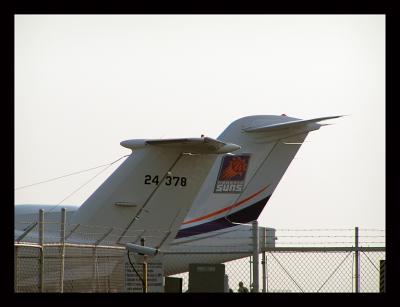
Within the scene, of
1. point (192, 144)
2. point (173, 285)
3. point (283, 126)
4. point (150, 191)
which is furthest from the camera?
point (283, 126)

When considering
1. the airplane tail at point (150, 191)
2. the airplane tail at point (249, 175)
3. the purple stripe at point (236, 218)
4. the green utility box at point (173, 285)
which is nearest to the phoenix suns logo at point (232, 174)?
the airplane tail at point (249, 175)

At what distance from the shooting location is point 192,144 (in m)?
17.7

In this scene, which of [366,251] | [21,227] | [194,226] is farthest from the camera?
[194,226]

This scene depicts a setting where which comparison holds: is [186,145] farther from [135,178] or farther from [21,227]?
[21,227]

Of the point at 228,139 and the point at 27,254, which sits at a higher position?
the point at 228,139

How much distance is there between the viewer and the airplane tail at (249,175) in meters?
23.3

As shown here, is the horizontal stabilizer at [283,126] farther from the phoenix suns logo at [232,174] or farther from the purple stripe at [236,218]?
the purple stripe at [236,218]

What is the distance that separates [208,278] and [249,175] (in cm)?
945

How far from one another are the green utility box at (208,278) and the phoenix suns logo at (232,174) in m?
9.36

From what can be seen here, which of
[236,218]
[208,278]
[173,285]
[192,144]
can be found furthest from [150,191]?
[236,218]

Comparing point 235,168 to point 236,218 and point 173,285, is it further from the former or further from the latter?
point 173,285

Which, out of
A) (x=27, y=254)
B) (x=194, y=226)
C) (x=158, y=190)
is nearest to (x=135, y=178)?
(x=158, y=190)
